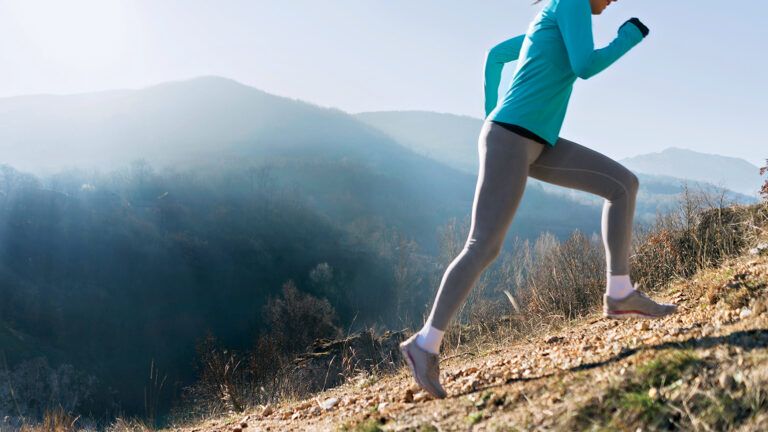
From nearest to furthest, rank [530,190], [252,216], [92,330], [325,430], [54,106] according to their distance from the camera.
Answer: [325,430] < [92,330] < [252,216] < [54,106] < [530,190]

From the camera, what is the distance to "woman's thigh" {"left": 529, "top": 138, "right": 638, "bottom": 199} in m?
2.76

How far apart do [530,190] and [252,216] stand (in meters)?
70.6

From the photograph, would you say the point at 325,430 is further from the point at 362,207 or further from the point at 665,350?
the point at 362,207

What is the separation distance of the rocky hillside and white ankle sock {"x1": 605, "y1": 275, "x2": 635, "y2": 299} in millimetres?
214

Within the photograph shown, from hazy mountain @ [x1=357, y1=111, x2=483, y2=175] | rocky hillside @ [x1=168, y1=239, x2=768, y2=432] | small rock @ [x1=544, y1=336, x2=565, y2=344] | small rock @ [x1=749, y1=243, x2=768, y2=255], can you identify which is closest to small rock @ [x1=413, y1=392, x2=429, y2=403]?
rocky hillside @ [x1=168, y1=239, x2=768, y2=432]

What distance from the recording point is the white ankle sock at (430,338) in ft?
8.64

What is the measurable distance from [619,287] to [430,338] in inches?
37.4

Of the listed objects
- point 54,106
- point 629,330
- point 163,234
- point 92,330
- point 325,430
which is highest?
point 54,106

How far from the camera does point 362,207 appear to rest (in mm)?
101625

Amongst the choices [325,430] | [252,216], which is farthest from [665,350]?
[252,216]

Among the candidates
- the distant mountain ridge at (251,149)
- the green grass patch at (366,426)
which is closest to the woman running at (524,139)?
the green grass patch at (366,426)

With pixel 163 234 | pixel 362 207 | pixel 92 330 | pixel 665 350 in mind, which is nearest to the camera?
pixel 665 350

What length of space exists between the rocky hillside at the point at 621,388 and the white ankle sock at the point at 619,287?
21cm

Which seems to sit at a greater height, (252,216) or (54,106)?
(54,106)
